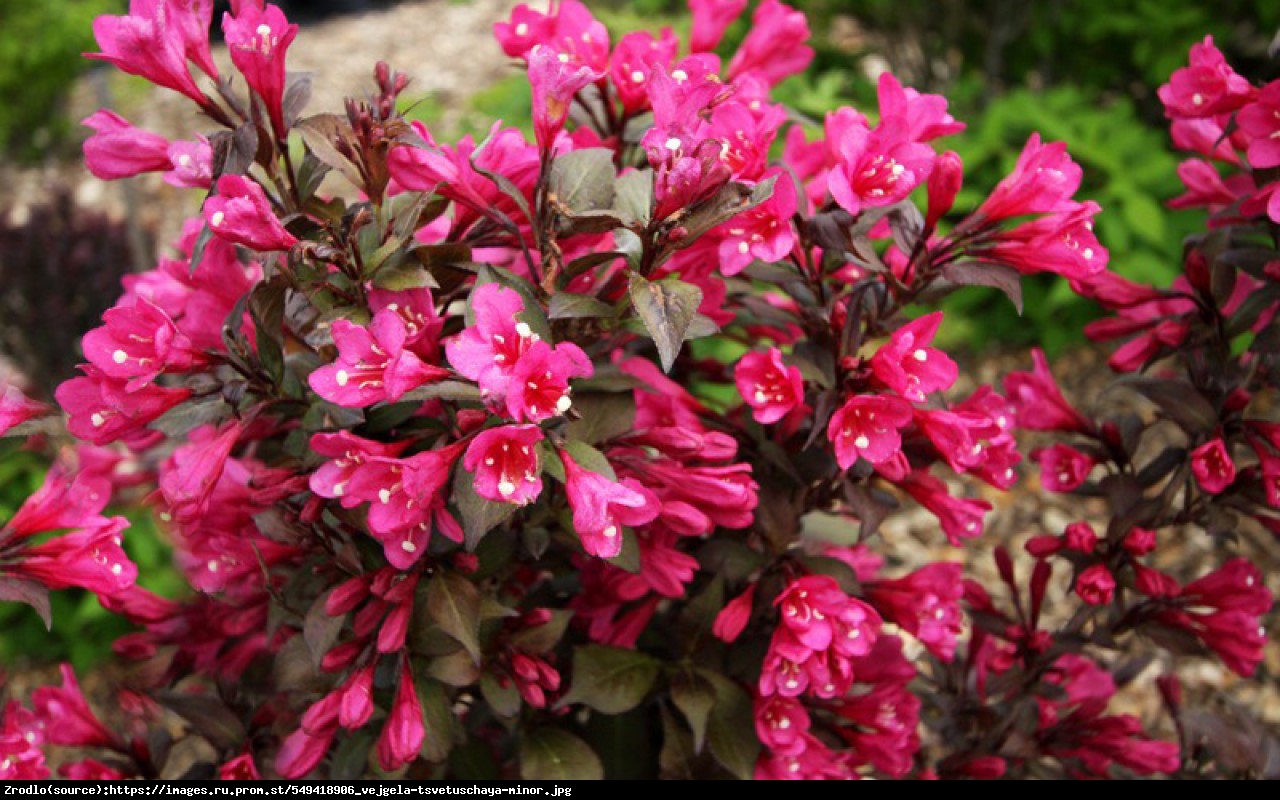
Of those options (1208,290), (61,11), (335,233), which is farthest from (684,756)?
(61,11)

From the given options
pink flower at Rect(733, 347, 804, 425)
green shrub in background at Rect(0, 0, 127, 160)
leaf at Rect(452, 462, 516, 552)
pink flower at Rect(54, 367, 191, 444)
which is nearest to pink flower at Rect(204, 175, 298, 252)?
pink flower at Rect(54, 367, 191, 444)

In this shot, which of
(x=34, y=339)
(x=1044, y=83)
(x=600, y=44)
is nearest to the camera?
(x=600, y=44)

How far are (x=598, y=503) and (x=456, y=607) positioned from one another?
28cm

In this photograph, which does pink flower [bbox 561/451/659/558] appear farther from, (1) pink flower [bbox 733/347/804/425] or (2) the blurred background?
(2) the blurred background

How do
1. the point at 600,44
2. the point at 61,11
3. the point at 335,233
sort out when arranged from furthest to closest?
the point at 61,11 < the point at 600,44 < the point at 335,233

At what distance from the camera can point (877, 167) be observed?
1.36 metres

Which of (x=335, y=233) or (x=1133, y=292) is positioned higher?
(x=335, y=233)

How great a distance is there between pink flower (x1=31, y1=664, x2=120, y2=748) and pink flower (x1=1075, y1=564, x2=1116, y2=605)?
1426 mm

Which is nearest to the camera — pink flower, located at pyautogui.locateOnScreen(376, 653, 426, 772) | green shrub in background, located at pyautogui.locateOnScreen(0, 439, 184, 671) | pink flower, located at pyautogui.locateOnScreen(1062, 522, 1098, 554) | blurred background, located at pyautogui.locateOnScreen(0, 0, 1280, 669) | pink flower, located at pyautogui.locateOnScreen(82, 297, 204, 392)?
pink flower, located at pyautogui.locateOnScreen(82, 297, 204, 392)

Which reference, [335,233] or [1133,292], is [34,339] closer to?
[335,233]

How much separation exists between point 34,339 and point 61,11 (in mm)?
2774

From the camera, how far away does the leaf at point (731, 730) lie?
1604 millimetres

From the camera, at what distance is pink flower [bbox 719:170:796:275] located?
1.36m

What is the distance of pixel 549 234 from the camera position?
4.40 feet
